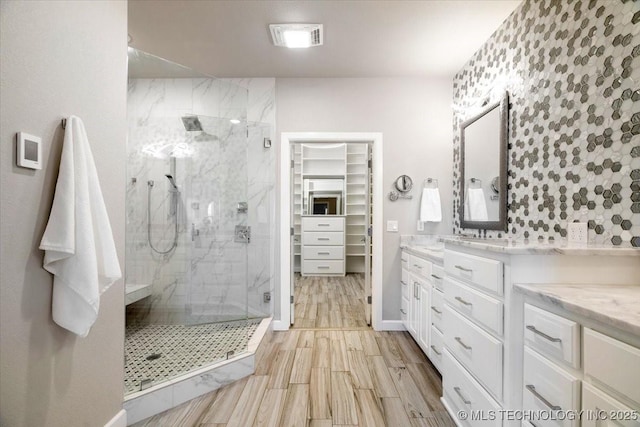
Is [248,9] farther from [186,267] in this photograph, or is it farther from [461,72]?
[186,267]

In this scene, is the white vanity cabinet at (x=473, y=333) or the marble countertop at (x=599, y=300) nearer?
the marble countertop at (x=599, y=300)

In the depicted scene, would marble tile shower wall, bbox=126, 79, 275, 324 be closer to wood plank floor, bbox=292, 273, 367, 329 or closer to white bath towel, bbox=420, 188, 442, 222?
wood plank floor, bbox=292, 273, 367, 329

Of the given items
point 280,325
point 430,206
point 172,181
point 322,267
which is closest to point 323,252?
point 322,267

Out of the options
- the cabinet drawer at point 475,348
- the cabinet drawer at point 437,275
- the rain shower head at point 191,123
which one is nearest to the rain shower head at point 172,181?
the rain shower head at point 191,123

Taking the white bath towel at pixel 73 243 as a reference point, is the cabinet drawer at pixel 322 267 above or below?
below

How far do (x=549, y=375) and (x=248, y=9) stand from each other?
263 centimetres

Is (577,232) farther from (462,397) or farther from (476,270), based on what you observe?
(462,397)

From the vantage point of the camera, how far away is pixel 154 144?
2.78 meters

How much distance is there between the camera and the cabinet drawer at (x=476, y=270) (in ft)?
4.06

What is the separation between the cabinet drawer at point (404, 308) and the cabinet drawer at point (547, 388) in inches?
68.2

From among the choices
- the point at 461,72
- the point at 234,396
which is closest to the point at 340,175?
the point at 461,72

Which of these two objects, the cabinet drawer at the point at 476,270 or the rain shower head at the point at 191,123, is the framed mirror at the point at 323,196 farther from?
the cabinet drawer at the point at 476,270

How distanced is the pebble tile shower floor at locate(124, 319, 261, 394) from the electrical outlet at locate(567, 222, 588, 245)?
2.28 meters

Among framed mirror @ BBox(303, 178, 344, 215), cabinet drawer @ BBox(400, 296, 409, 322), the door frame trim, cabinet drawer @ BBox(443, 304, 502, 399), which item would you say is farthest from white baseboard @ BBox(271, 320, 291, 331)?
framed mirror @ BBox(303, 178, 344, 215)
